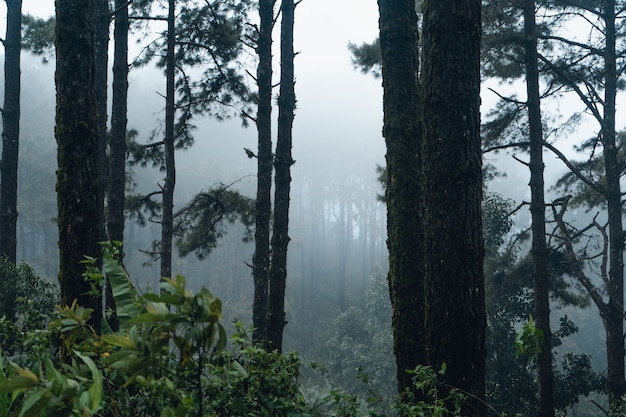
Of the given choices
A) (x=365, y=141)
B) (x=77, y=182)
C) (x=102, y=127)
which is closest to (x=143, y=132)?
(x=365, y=141)

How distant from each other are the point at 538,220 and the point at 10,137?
1126 centimetres

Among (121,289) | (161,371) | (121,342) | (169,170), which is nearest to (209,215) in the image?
(169,170)

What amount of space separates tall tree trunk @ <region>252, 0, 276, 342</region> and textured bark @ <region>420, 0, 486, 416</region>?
24.8ft

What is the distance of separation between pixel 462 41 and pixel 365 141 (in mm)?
87898

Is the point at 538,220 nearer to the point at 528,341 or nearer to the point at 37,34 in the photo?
the point at 528,341

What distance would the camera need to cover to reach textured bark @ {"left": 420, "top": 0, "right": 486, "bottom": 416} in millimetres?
3773

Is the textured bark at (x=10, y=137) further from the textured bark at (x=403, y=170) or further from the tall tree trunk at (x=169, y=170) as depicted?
the textured bark at (x=403, y=170)

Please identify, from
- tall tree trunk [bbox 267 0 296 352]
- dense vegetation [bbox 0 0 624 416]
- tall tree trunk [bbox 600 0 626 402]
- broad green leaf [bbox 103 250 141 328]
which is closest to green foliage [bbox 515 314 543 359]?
dense vegetation [bbox 0 0 624 416]

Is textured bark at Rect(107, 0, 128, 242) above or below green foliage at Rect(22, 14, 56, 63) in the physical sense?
below

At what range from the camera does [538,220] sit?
12305 mm

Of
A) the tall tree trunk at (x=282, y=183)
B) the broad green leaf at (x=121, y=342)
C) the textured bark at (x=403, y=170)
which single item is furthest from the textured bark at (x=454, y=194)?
the tall tree trunk at (x=282, y=183)

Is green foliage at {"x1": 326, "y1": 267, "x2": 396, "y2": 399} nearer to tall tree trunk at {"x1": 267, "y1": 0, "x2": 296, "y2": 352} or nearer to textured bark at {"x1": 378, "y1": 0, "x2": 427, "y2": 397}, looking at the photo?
tall tree trunk at {"x1": 267, "y1": 0, "x2": 296, "y2": 352}

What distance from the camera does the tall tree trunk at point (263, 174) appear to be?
11359 mm

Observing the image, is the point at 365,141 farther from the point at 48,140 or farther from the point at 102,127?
the point at 102,127
